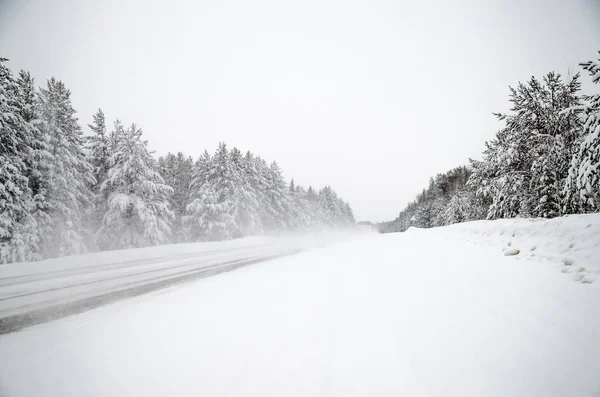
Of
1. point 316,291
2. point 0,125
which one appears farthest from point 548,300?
point 0,125

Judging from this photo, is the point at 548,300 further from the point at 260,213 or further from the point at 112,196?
the point at 260,213

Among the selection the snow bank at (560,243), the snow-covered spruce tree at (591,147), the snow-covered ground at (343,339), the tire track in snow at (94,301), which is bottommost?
the snow-covered ground at (343,339)

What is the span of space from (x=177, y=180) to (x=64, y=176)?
14273 millimetres

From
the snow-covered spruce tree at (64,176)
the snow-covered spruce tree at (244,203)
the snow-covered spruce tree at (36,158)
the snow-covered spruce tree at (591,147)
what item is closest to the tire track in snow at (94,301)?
the snow-covered spruce tree at (591,147)

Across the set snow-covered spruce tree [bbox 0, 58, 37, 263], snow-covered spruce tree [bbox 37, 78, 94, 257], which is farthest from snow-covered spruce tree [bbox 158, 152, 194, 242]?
→ snow-covered spruce tree [bbox 0, 58, 37, 263]

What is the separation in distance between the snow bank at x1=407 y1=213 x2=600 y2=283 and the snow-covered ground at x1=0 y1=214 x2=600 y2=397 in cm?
4

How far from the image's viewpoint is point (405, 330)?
307 centimetres

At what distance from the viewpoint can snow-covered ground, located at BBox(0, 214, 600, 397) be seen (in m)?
2.23

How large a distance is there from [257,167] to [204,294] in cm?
2781

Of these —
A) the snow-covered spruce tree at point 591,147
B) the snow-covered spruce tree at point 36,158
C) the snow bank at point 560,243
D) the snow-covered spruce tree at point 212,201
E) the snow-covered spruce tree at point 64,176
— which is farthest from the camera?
the snow-covered spruce tree at point 212,201

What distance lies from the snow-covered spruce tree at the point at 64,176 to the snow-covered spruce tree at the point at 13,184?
1601 millimetres

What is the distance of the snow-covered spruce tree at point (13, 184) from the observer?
35.4 ft

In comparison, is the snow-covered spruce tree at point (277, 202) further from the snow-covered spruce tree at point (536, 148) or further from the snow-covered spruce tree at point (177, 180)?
the snow-covered spruce tree at point (536, 148)

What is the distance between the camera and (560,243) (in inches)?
208
